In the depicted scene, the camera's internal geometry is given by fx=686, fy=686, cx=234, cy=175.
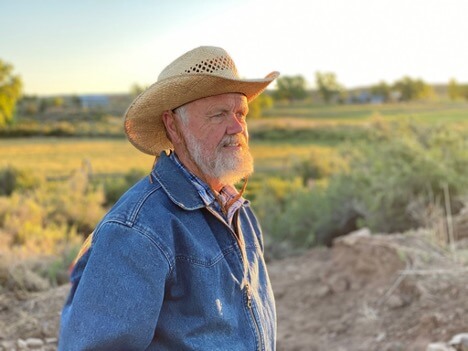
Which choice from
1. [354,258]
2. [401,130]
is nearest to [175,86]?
[354,258]

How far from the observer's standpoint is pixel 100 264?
2.39 m

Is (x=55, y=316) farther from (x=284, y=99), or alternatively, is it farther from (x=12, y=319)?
(x=284, y=99)

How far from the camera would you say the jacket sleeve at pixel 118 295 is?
7.79ft

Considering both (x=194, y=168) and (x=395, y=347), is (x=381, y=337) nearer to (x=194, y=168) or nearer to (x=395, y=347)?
(x=395, y=347)

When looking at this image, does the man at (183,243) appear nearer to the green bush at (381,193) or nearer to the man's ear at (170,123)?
the man's ear at (170,123)

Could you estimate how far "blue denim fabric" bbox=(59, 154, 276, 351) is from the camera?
93.8 inches

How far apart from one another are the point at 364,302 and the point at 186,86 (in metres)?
4.30

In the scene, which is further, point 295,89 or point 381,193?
point 295,89

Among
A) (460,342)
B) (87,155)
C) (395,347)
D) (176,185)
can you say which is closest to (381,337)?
(395,347)

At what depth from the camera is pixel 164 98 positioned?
282cm

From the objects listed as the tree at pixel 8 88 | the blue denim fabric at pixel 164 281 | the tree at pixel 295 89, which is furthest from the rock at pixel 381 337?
the tree at pixel 295 89

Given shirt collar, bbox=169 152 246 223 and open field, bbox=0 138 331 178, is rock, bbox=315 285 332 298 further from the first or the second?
open field, bbox=0 138 331 178

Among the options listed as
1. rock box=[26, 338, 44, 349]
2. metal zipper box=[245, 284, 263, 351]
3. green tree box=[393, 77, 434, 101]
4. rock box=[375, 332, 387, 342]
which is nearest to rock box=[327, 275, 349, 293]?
rock box=[375, 332, 387, 342]

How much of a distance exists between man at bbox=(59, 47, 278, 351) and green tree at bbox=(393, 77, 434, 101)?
67.1 meters
